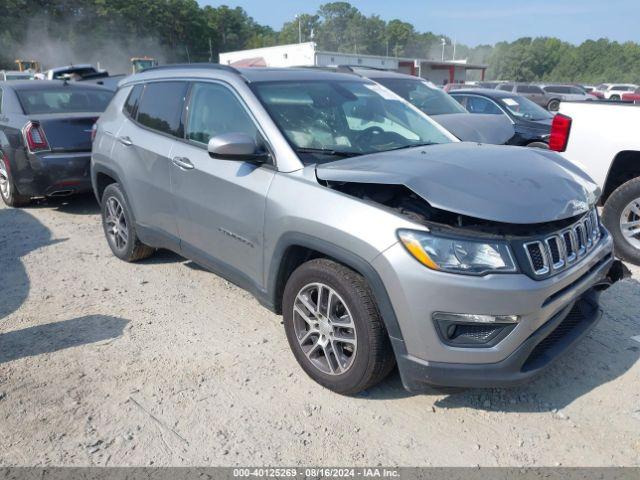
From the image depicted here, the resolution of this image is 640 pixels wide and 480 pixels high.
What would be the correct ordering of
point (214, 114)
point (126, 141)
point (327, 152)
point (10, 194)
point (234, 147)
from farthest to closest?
point (10, 194), point (126, 141), point (214, 114), point (327, 152), point (234, 147)

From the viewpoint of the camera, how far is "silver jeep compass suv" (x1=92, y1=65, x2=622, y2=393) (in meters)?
2.54

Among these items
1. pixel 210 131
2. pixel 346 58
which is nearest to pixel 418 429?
pixel 210 131

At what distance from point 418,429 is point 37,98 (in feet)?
22.9

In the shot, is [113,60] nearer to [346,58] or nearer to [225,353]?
[346,58]

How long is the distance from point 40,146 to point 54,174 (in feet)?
1.32

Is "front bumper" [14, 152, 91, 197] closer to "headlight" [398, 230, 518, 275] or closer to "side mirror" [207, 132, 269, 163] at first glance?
"side mirror" [207, 132, 269, 163]

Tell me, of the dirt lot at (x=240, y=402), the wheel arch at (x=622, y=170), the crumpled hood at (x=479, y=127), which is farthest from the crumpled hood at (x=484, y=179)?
the crumpled hood at (x=479, y=127)

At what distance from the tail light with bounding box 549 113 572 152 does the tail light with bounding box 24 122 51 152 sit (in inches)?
234

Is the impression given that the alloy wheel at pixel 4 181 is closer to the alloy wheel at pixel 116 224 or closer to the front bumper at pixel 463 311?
the alloy wheel at pixel 116 224

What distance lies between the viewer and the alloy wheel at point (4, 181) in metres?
7.05

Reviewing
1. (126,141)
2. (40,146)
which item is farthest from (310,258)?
(40,146)

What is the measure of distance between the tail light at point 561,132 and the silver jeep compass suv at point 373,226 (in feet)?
6.07

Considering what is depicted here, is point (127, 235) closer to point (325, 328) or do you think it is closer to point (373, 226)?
point (325, 328)

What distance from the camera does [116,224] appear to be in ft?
17.1
